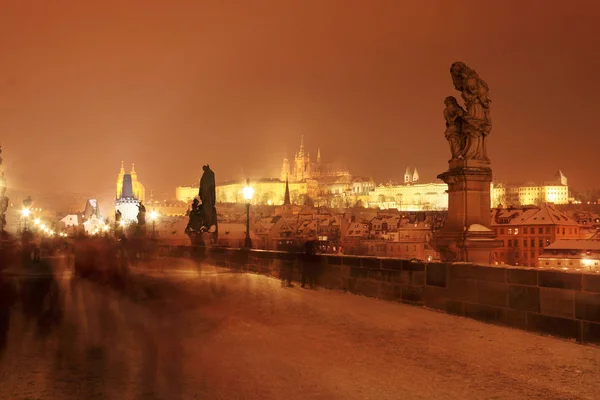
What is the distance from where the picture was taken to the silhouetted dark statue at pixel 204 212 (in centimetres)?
2728

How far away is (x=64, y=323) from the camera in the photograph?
8.73 metres

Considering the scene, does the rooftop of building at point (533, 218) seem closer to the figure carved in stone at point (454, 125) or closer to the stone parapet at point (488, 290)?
the stone parapet at point (488, 290)

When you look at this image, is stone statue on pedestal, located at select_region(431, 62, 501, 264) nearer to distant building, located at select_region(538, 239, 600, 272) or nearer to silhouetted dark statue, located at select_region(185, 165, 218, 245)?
silhouetted dark statue, located at select_region(185, 165, 218, 245)

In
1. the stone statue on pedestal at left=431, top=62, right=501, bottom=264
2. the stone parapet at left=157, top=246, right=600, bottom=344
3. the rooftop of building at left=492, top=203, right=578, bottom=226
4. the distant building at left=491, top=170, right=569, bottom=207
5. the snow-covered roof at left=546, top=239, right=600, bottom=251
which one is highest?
the distant building at left=491, top=170, right=569, bottom=207

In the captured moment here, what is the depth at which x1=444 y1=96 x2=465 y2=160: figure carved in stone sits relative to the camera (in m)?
11.3

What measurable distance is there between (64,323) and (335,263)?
656cm

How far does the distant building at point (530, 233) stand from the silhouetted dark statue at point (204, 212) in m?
49.5

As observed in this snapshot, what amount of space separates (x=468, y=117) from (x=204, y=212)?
18271 millimetres

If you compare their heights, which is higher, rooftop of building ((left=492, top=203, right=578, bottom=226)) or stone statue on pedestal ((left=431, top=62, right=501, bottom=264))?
rooftop of building ((left=492, top=203, right=578, bottom=226))

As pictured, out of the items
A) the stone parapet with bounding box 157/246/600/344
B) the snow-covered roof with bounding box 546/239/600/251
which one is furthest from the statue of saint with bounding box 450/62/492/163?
the snow-covered roof with bounding box 546/239/600/251

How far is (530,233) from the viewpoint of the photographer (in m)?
72.8

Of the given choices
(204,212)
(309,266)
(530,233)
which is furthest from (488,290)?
(530,233)

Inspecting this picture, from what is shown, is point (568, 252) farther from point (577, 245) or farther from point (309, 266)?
point (309, 266)

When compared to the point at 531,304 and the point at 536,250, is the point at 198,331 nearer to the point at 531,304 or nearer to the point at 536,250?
the point at 531,304
